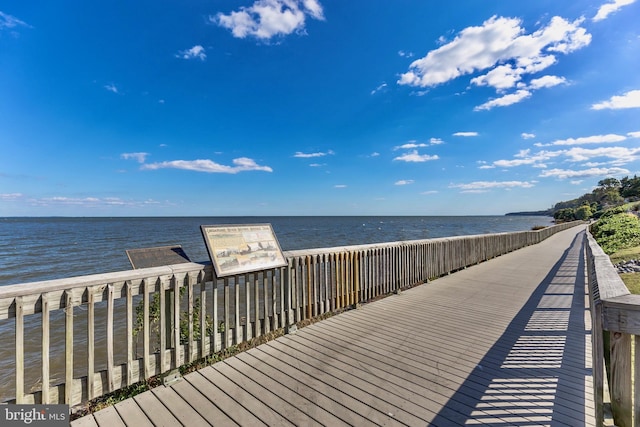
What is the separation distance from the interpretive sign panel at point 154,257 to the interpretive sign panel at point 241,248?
476 millimetres

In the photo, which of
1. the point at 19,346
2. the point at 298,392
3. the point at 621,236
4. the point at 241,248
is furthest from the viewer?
the point at 621,236

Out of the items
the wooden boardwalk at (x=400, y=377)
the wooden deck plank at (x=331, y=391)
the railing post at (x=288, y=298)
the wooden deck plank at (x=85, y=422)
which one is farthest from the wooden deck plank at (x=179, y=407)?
the railing post at (x=288, y=298)

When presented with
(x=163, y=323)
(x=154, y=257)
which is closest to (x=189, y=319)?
(x=163, y=323)

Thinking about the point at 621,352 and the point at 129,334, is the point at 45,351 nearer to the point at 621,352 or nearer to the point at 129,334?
the point at 129,334

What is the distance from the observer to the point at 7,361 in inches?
215

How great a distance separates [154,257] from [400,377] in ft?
9.22

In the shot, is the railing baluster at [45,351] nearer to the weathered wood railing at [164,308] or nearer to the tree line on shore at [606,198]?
the weathered wood railing at [164,308]

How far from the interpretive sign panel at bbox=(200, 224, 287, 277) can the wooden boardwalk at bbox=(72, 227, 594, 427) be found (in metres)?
1.01

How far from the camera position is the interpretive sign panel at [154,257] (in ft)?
9.84

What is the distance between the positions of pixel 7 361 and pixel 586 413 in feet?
28.1

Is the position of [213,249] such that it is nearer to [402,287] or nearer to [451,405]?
[451,405]

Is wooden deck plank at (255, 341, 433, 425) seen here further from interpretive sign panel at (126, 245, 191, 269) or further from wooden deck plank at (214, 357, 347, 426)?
interpretive sign panel at (126, 245, 191, 269)

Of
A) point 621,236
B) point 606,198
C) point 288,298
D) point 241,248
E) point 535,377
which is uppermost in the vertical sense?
point 606,198

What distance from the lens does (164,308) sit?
2.77 metres
